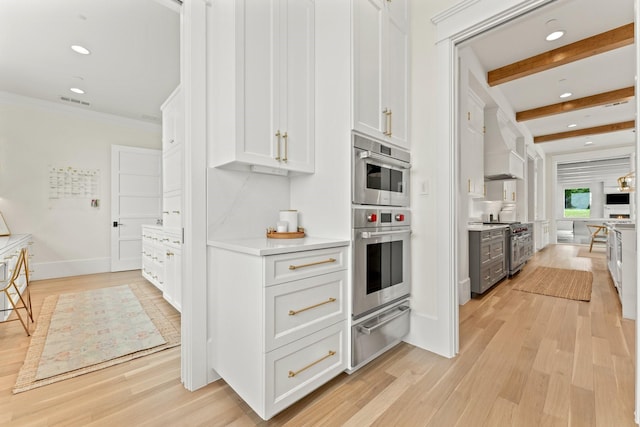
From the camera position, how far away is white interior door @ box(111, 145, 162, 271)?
17.0 ft

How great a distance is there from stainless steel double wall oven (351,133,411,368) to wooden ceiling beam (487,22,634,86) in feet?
10.2

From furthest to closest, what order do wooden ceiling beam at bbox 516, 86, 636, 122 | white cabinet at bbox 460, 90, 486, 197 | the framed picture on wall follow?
1. wooden ceiling beam at bbox 516, 86, 636, 122
2. the framed picture on wall
3. white cabinet at bbox 460, 90, 486, 197

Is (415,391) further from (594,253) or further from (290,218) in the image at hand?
(594,253)

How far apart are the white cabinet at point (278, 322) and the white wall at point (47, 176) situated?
181 inches

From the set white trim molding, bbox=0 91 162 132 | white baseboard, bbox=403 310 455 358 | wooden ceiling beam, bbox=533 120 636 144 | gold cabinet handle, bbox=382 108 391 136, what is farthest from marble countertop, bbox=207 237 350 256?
wooden ceiling beam, bbox=533 120 636 144

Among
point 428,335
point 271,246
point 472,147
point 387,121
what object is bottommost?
point 428,335

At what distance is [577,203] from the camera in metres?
10.4

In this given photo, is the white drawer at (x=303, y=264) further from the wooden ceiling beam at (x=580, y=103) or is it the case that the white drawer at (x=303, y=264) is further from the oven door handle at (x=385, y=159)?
the wooden ceiling beam at (x=580, y=103)

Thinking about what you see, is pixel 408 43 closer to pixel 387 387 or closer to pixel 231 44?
pixel 231 44

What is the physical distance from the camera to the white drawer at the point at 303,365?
1393mm

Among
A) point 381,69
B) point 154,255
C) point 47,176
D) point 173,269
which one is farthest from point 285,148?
point 47,176

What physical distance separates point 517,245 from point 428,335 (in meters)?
3.43

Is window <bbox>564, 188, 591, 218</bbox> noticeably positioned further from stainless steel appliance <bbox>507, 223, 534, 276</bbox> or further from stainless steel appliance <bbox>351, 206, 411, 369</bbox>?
stainless steel appliance <bbox>351, 206, 411, 369</bbox>

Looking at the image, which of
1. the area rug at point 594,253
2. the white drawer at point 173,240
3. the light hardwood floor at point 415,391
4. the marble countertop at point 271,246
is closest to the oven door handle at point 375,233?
the marble countertop at point 271,246
